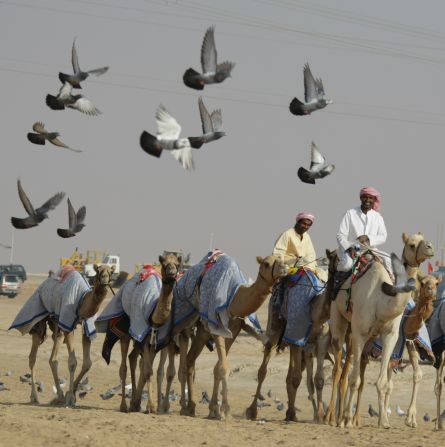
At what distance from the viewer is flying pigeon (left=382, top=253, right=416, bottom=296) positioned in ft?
51.7

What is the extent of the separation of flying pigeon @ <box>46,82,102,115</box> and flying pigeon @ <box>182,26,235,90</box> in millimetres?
1776

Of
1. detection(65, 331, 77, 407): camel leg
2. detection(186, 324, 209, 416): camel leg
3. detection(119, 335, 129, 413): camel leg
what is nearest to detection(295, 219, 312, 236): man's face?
detection(186, 324, 209, 416): camel leg

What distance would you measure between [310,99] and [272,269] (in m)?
2.20

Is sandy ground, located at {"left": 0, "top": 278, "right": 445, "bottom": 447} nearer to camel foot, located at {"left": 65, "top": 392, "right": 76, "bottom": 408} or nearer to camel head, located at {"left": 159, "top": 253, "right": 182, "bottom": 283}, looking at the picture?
camel foot, located at {"left": 65, "top": 392, "right": 76, "bottom": 408}

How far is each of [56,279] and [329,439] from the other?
21.0 ft

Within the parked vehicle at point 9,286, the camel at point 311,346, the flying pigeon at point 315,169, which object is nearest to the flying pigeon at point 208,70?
the flying pigeon at point 315,169

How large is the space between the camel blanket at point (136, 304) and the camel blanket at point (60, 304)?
0.44 meters

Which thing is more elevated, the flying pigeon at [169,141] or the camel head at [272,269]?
the flying pigeon at [169,141]

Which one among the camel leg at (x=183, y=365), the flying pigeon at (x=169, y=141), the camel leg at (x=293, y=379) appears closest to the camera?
the flying pigeon at (x=169, y=141)

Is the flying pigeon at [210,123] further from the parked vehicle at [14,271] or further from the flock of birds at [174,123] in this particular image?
the parked vehicle at [14,271]

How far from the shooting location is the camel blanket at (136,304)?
18.2 m

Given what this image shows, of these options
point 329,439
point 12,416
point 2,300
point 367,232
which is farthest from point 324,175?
point 2,300

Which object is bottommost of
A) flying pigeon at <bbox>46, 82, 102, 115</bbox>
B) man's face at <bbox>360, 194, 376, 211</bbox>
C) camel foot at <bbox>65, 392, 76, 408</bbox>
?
camel foot at <bbox>65, 392, 76, 408</bbox>

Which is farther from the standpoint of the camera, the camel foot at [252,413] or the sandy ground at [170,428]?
the camel foot at [252,413]
